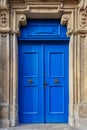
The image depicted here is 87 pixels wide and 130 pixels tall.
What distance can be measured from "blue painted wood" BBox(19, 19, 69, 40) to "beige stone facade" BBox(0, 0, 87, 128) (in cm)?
27

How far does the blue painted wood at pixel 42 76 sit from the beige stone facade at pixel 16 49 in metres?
0.30

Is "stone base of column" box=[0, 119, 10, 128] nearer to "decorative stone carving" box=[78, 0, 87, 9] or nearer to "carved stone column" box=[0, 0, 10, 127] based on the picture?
"carved stone column" box=[0, 0, 10, 127]

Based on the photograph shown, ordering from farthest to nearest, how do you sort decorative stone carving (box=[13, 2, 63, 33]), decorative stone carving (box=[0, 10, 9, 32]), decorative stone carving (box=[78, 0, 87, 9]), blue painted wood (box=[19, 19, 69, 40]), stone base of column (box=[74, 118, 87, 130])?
blue painted wood (box=[19, 19, 69, 40]) → decorative stone carving (box=[13, 2, 63, 33]) → decorative stone carving (box=[0, 10, 9, 32]) → stone base of column (box=[74, 118, 87, 130]) → decorative stone carving (box=[78, 0, 87, 9])

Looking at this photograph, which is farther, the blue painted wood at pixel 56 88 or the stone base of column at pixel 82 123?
the blue painted wood at pixel 56 88

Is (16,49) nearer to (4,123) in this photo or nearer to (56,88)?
(56,88)

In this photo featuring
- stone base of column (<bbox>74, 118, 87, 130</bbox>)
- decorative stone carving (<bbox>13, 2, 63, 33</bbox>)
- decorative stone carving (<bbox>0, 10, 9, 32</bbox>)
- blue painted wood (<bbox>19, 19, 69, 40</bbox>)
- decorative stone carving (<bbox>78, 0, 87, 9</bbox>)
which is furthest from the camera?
blue painted wood (<bbox>19, 19, 69, 40</bbox>)

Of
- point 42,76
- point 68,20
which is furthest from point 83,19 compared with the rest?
point 42,76

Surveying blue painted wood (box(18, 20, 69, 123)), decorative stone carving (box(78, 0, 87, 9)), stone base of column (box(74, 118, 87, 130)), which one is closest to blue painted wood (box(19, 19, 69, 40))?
blue painted wood (box(18, 20, 69, 123))

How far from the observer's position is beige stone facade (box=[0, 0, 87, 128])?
6.92 metres

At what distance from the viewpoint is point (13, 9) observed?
7.02 meters

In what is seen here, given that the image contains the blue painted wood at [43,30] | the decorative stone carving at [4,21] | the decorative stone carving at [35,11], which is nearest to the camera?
the decorative stone carving at [4,21]

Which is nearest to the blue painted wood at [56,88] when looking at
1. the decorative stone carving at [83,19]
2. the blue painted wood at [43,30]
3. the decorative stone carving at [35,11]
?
the blue painted wood at [43,30]

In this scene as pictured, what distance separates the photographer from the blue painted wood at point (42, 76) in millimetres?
7320

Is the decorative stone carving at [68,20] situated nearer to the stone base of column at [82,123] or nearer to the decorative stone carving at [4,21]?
the decorative stone carving at [4,21]
